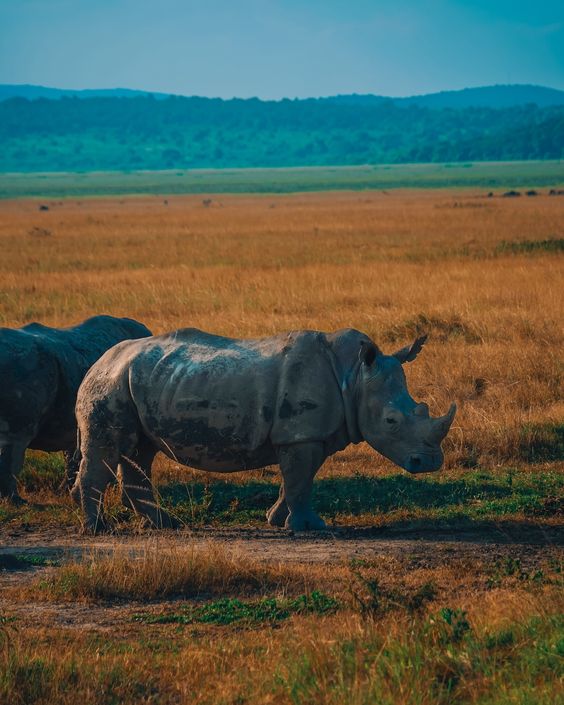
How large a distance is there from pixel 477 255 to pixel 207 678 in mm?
21347

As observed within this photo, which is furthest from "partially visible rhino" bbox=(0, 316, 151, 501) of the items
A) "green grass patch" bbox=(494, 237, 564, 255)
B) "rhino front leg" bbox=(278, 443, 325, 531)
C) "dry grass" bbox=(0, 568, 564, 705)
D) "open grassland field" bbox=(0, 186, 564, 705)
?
"green grass patch" bbox=(494, 237, 564, 255)

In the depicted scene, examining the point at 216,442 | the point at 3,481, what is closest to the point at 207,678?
the point at 216,442

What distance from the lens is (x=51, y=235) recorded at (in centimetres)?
3756

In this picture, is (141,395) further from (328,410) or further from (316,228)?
(316,228)

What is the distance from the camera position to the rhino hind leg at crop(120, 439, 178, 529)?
821 centimetres

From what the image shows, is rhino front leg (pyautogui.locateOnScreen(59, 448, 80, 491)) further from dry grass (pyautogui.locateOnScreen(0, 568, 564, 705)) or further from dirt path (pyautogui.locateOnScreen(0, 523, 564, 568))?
dry grass (pyautogui.locateOnScreen(0, 568, 564, 705))

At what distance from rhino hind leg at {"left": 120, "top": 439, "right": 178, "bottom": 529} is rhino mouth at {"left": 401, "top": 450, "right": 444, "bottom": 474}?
1.69 m

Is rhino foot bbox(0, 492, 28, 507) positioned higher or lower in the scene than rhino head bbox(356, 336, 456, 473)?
lower

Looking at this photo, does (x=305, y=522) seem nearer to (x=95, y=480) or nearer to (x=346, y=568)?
(x=346, y=568)

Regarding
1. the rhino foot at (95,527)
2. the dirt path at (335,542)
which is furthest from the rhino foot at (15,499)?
the rhino foot at (95,527)

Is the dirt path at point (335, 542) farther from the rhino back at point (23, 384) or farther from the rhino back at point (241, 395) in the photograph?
the rhino back at point (23, 384)

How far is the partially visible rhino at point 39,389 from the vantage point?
8836 millimetres

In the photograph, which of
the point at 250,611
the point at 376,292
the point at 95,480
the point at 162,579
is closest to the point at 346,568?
the point at 250,611

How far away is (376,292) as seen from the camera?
19250mm
